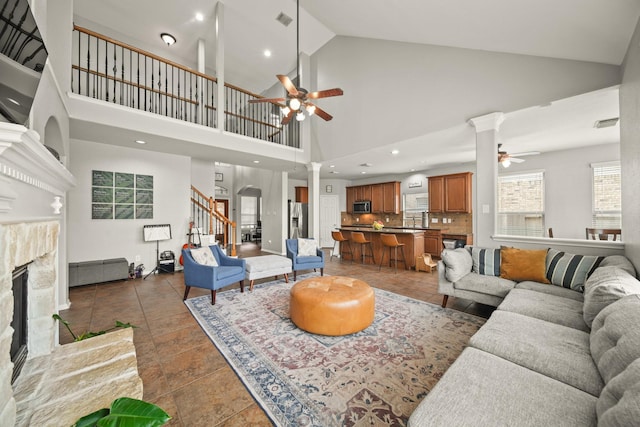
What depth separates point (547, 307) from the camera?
6.83ft

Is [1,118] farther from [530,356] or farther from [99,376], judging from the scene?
[530,356]

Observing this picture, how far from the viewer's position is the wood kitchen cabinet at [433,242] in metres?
6.39

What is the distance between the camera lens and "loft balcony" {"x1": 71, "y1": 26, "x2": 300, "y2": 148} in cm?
402

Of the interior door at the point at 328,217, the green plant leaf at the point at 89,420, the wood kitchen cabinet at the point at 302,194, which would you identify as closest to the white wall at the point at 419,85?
the wood kitchen cabinet at the point at 302,194

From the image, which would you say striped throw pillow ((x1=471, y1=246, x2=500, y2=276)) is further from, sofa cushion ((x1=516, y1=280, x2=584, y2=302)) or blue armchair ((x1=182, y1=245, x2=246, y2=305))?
blue armchair ((x1=182, y1=245, x2=246, y2=305))

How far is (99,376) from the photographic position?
137 cm

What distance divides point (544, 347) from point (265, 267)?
133 inches

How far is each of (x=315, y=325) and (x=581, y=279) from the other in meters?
2.75

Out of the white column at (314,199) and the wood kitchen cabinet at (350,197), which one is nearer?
the white column at (314,199)

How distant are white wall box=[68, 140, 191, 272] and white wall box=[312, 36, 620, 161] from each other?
3.31 metres

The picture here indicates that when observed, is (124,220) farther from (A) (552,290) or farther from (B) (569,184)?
(B) (569,184)

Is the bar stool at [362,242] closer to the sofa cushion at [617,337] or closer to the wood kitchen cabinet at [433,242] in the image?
the wood kitchen cabinet at [433,242]

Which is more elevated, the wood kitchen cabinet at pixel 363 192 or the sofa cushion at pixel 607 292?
the wood kitchen cabinet at pixel 363 192

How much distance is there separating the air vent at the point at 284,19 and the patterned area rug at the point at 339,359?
5.32m
